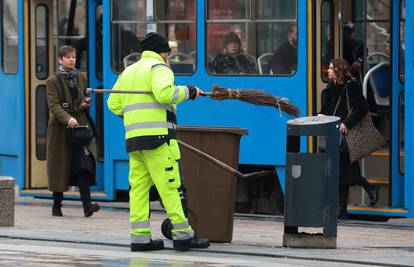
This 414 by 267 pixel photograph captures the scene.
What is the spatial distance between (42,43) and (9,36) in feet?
2.58

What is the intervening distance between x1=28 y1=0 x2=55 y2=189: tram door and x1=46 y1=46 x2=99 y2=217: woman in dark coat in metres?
1.74

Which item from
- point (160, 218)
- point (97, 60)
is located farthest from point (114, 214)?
point (97, 60)

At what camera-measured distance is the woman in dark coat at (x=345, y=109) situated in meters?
14.3

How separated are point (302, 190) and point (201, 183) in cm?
90

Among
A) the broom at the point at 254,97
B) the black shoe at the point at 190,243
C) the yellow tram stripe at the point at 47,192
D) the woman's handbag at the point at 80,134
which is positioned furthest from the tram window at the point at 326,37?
the black shoe at the point at 190,243

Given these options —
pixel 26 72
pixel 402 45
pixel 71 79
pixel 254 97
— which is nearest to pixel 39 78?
pixel 26 72

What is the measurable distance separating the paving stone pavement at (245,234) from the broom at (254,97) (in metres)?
1.13

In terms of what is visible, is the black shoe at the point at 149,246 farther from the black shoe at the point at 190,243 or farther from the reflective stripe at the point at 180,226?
the reflective stripe at the point at 180,226

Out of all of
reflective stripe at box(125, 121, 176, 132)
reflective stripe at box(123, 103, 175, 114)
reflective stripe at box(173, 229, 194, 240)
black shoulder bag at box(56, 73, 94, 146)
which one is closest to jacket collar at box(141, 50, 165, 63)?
reflective stripe at box(123, 103, 175, 114)

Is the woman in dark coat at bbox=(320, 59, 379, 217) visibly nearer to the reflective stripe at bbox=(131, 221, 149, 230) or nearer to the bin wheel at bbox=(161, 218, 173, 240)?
the bin wheel at bbox=(161, 218, 173, 240)

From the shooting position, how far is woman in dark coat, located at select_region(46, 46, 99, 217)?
14.8 metres

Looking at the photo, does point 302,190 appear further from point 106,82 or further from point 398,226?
point 106,82

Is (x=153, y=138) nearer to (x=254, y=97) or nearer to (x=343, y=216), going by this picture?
(x=254, y=97)

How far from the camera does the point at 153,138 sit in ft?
37.1
